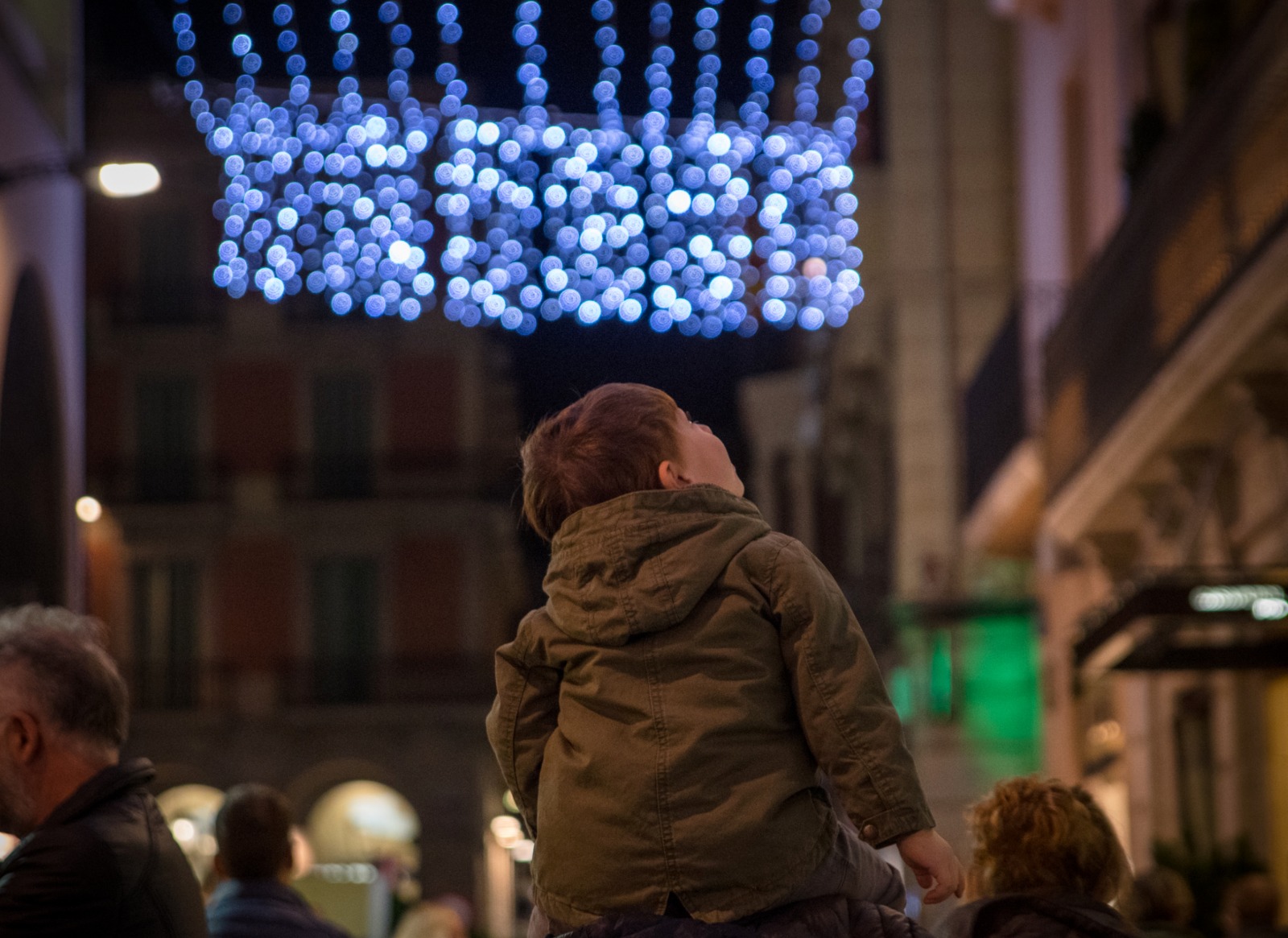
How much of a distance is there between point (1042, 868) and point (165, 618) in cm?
3199

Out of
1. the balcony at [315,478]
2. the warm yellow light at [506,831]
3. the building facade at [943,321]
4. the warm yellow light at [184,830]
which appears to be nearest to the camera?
the building facade at [943,321]

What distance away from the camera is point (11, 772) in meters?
3.36

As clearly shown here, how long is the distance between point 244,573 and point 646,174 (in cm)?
2081

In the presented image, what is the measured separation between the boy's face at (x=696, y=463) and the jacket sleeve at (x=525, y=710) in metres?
0.28

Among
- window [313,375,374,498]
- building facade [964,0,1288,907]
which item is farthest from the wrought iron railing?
window [313,375,374,498]

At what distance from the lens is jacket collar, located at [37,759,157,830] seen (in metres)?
3.25

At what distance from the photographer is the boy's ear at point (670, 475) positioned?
9.34 feet

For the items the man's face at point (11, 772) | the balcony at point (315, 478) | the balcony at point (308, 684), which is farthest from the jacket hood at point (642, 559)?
the balcony at point (315, 478)

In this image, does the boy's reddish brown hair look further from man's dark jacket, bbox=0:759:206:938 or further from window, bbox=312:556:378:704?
window, bbox=312:556:378:704

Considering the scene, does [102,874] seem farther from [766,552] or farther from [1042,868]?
[1042,868]

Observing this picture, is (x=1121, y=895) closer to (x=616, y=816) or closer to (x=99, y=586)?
(x=616, y=816)

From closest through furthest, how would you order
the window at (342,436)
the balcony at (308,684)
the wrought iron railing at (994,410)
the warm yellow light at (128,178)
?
1. the warm yellow light at (128,178)
2. the wrought iron railing at (994,410)
3. the balcony at (308,684)
4. the window at (342,436)

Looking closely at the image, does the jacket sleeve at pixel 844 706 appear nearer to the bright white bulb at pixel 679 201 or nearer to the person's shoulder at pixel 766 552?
the person's shoulder at pixel 766 552

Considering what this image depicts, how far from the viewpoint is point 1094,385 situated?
13.1 m
